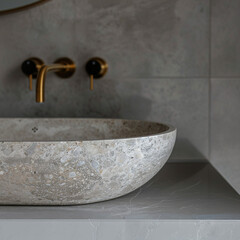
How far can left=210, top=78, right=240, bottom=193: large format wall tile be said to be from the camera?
1.24 meters

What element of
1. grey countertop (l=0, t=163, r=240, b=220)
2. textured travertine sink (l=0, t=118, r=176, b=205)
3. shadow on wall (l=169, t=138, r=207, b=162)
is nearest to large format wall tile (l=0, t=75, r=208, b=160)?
shadow on wall (l=169, t=138, r=207, b=162)

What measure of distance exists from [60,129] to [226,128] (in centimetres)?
51

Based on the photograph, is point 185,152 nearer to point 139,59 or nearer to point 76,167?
point 139,59

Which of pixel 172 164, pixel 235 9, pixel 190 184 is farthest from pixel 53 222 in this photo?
pixel 235 9

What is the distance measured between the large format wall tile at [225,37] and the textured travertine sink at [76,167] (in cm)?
50

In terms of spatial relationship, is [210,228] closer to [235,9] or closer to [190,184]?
[190,184]

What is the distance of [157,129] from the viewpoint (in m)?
1.03

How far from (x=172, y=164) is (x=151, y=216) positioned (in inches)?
19.5

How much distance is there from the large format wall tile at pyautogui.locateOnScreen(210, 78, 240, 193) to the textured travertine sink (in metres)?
0.48

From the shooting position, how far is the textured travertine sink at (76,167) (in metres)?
0.69

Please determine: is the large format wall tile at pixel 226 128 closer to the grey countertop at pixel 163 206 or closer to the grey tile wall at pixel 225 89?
the grey tile wall at pixel 225 89

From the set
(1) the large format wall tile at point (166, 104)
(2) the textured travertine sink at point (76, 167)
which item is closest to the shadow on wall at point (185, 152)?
(1) the large format wall tile at point (166, 104)

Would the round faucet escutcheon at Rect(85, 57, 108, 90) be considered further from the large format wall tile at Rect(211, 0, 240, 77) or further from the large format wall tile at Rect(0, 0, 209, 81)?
the large format wall tile at Rect(211, 0, 240, 77)

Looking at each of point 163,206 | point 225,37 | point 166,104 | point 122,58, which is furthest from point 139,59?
point 163,206
